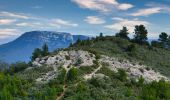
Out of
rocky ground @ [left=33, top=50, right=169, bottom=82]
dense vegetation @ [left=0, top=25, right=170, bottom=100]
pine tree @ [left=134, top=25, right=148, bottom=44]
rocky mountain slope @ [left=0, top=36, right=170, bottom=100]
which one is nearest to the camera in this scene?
dense vegetation @ [left=0, top=25, right=170, bottom=100]

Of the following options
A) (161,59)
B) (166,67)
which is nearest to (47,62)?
(166,67)

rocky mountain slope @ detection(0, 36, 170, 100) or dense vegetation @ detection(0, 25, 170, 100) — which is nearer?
dense vegetation @ detection(0, 25, 170, 100)

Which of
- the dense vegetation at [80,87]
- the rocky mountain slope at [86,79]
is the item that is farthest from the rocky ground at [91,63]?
the dense vegetation at [80,87]

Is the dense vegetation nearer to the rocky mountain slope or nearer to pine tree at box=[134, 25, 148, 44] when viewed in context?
the rocky mountain slope

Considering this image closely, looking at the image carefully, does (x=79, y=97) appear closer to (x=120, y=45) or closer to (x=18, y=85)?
(x=18, y=85)

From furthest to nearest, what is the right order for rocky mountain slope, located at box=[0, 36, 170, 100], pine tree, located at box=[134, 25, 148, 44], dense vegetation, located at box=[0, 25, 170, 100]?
pine tree, located at box=[134, 25, 148, 44]
rocky mountain slope, located at box=[0, 36, 170, 100]
dense vegetation, located at box=[0, 25, 170, 100]

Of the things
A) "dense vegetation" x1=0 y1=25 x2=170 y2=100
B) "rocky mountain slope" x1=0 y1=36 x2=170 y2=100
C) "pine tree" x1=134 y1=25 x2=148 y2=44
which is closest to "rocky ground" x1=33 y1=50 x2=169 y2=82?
"rocky mountain slope" x1=0 y1=36 x2=170 y2=100

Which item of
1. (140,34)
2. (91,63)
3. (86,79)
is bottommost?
(86,79)

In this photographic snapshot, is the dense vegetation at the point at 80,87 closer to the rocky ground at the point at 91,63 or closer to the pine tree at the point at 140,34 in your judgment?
the rocky ground at the point at 91,63

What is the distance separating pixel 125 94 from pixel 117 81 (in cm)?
881

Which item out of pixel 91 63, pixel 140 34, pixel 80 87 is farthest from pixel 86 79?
pixel 140 34

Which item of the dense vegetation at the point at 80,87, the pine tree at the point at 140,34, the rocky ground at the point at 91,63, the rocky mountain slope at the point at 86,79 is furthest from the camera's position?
the pine tree at the point at 140,34

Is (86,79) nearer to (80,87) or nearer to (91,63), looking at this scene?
(80,87)

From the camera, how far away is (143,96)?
60844 mm
